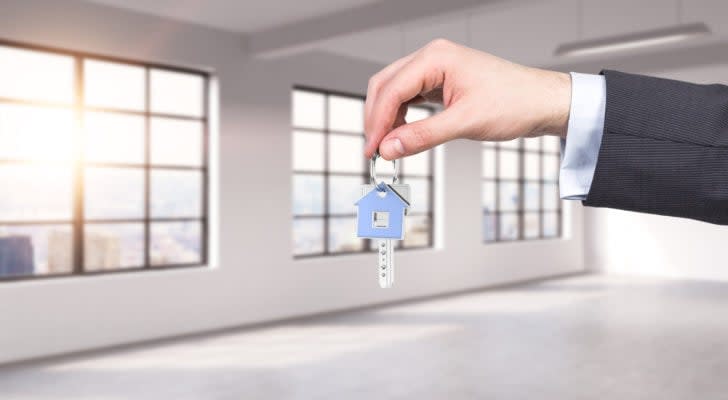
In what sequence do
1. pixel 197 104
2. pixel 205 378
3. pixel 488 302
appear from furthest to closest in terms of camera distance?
pixel 488 302 < pixel 197 104 < pixel 205 378

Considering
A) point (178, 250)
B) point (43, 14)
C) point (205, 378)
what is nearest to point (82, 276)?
point (178, 250)

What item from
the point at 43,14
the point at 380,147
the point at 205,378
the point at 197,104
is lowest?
the point at 205,378

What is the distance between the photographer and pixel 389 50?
25.4 feet

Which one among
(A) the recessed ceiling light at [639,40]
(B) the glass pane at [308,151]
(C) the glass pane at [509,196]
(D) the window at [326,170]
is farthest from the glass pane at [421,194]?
(A) the recessed ceiling light at [639,40]

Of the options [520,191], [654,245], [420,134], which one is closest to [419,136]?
[420,134]

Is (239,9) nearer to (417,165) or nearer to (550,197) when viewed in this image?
(417,165)

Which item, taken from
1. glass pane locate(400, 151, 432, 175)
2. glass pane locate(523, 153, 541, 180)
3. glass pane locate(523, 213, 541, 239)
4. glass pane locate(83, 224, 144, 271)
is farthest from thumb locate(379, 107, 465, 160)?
glass pane locate(523, 153, 541, 180)

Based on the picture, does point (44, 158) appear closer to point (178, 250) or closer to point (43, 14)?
point (43, 14)

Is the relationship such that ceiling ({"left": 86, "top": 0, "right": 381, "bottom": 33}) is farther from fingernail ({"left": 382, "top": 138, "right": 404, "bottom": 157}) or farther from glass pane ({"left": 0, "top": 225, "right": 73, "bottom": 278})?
fingernail ({"left": 382, "top": 138, "right": 404, "bottom": 157})

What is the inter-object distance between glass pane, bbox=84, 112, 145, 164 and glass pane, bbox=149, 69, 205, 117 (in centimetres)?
28

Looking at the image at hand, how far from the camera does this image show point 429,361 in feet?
17.0

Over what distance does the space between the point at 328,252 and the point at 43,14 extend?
3.82 metres

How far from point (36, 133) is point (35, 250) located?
0.93 metres

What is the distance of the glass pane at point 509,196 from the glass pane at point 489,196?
20cm
